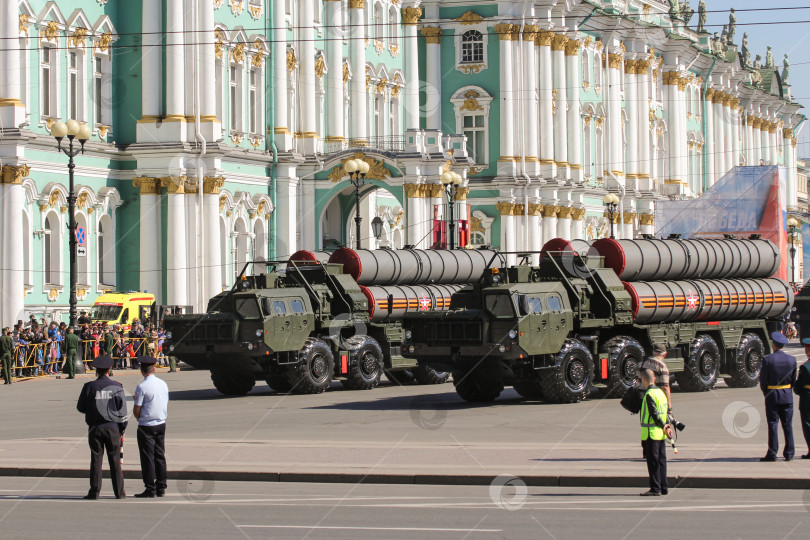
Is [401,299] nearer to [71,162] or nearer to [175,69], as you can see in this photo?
[71,162]

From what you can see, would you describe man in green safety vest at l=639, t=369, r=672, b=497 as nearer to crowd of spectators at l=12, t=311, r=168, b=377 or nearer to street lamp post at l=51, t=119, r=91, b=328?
street lamp post at l=51, t=119, r=91, b=328

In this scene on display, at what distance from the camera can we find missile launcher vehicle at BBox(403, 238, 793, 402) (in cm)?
2791

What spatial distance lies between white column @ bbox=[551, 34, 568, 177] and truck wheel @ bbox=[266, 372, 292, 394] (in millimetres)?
43710

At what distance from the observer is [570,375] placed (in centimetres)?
2834

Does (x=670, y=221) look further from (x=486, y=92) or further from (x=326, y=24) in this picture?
(x=326, y=24)

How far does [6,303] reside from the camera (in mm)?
41531

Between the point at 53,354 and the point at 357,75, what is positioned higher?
the point at 357,75

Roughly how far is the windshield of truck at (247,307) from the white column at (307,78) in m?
24.5

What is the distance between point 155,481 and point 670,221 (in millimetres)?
51236

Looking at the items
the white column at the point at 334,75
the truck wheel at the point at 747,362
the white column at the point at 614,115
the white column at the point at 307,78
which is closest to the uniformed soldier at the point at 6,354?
the truck wheel at the point at 747,362

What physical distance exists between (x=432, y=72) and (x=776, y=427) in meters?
54.5

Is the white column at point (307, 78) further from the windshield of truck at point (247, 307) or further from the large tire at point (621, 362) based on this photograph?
→ the large tire at point (621, 362)

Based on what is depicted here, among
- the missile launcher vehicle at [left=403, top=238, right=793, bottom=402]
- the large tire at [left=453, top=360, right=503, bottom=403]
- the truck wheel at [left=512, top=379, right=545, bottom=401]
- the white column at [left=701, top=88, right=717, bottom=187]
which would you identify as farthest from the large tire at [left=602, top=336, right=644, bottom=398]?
the white column at [left=701, top=88, right=717, bottom=187]

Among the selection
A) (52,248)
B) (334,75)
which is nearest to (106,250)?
(52,248)
